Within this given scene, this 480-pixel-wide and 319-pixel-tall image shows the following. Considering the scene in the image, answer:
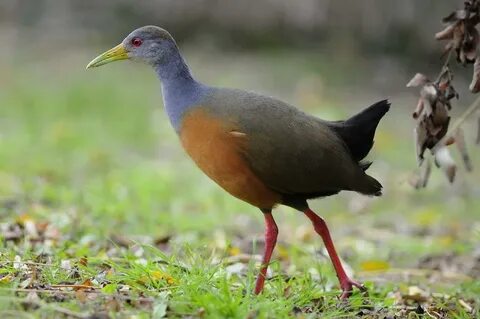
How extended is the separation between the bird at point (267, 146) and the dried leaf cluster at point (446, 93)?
431mm

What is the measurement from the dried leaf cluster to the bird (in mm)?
431

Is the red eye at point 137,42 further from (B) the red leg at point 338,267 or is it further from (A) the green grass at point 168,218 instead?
(B) the red leg at point 338,267

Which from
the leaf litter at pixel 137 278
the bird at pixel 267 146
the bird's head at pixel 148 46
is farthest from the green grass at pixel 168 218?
the bird's head at pixel 148 46

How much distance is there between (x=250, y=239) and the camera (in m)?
7.24

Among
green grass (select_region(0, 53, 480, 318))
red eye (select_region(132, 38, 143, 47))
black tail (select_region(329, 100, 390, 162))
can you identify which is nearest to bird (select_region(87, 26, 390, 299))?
black tail (select_region(329, 100, 390, 162))

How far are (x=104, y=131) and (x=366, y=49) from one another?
4.89m

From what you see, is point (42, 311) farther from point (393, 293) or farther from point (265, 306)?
point (393, 293)

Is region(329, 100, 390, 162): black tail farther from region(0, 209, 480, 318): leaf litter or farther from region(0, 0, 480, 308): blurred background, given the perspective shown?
region(0, 209, 480, 318): leaf litter

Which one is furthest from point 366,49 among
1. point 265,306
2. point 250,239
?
Result: point 265,306

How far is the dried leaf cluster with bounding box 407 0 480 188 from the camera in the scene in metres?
4.66

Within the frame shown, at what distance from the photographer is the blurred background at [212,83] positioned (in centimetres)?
786

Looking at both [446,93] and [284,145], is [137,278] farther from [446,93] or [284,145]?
[446,93]

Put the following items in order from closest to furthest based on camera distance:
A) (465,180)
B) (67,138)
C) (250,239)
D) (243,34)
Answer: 1. (250,239)
2. (465,180)
3. (67,138)
4. (243,34)

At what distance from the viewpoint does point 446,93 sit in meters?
4.87
